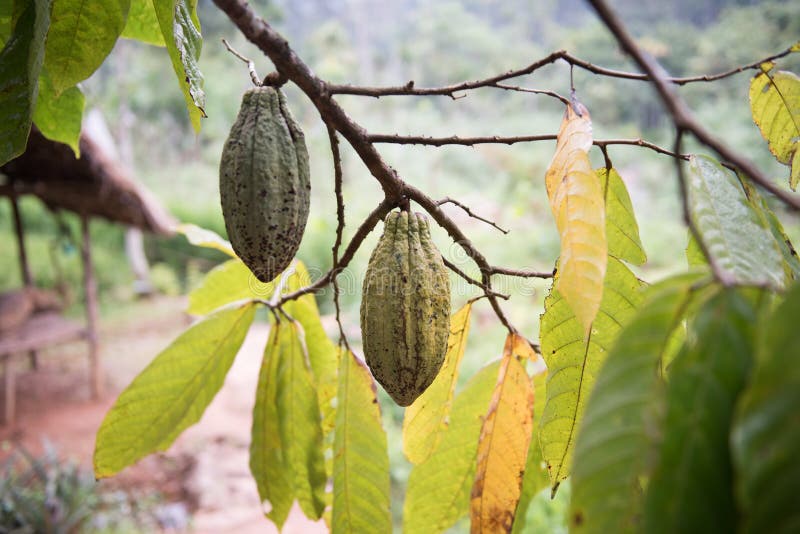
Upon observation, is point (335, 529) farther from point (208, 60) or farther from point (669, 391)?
point (208, 60)

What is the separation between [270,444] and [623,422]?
0.74 metres

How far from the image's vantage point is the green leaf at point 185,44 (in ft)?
2.03

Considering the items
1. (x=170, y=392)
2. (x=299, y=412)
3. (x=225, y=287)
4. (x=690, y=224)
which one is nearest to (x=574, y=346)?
(x=690, y=224)

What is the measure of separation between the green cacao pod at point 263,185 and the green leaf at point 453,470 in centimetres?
39

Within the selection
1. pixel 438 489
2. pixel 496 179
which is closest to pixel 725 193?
pixel 438 489

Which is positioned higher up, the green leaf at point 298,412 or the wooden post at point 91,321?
the wooden post at point 91,321

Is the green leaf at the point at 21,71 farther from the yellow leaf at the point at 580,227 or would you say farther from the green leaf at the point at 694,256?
the green leaf at the point at 694,256

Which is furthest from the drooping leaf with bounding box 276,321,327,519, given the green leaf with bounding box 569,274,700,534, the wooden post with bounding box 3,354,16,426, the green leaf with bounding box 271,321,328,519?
the wooden post with bounding box 3,354,16,426

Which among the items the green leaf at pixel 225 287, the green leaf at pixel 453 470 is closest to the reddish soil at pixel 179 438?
the green leaf at pixel 225 287

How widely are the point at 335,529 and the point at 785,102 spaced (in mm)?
852

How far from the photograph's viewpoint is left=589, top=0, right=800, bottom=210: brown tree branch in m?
0.36

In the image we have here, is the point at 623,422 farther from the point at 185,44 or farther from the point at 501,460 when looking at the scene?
the point at 185,44

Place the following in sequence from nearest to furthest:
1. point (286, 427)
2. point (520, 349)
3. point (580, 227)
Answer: point (580, 227), point (520, 349), point (286, 427)

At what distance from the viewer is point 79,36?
65cm
